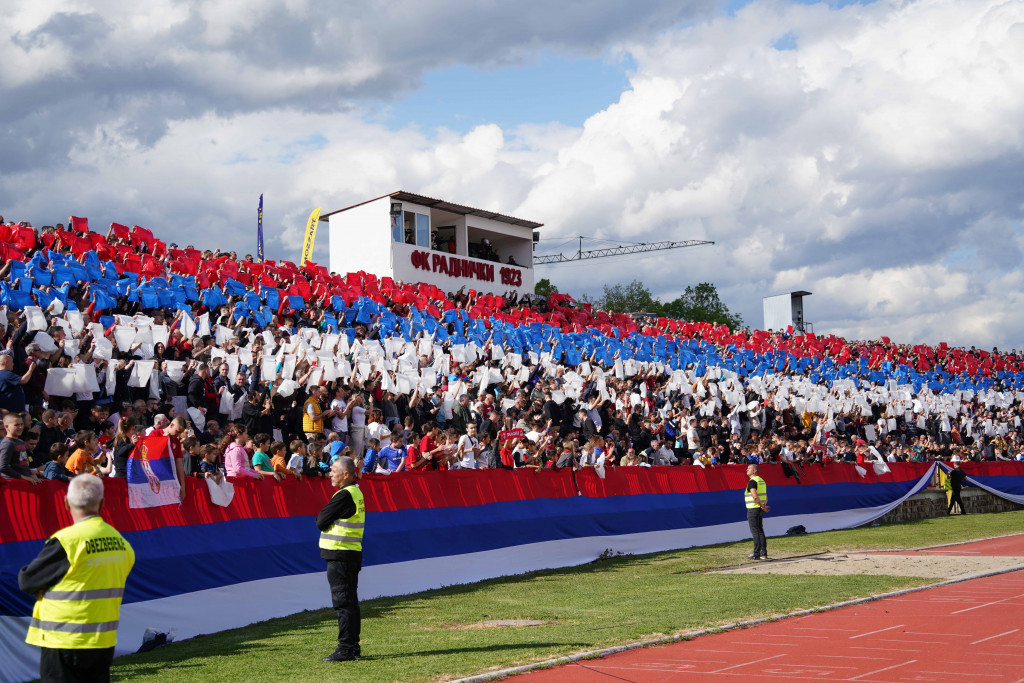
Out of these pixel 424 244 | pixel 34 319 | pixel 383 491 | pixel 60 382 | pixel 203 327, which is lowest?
pixel 383 491

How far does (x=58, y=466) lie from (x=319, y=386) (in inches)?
301

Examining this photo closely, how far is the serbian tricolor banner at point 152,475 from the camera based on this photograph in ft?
39.0

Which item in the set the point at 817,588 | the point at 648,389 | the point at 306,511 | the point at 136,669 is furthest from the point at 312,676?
the point at 648,389

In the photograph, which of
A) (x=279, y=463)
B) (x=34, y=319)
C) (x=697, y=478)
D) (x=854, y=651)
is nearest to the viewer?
(x=854, y=651)

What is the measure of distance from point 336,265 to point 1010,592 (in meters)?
30.0

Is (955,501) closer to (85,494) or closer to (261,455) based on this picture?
(261,455)

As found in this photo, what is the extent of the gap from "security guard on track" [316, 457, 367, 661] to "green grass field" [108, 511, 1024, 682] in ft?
1.08

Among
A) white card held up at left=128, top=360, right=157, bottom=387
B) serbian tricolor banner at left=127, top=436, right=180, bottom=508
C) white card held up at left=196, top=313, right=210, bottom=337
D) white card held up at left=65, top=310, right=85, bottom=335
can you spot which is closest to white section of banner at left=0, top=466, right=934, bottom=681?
serbian tricolor banner at left=127, top=436, right=180, bottom=508

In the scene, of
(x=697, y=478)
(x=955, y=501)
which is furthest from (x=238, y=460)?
(x=955, y=501)

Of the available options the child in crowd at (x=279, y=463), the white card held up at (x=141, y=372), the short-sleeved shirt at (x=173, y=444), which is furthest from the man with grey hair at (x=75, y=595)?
the white card held up at (x=141, y=372)

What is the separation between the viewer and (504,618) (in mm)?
13281

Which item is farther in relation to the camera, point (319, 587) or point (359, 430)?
point (359, 430)

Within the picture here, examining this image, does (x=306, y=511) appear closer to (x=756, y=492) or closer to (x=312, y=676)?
(x=312, y=676)

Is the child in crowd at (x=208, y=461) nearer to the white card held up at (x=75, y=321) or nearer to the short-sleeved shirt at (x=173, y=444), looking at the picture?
the short-sleeved shirt at (x=173, y=444)
